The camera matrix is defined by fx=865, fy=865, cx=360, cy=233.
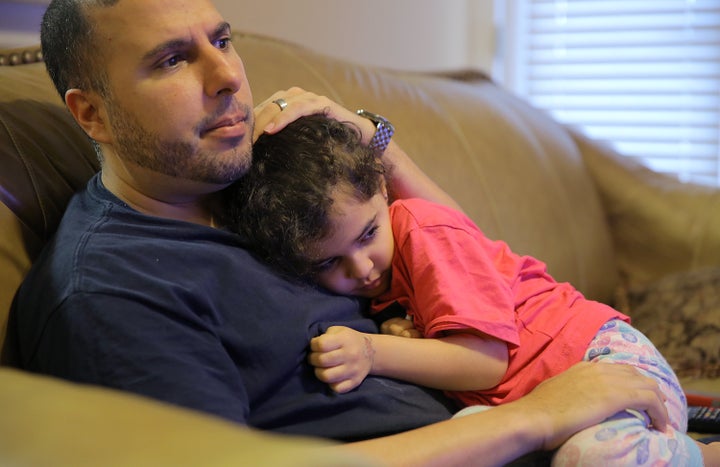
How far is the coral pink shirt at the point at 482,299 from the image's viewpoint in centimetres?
133

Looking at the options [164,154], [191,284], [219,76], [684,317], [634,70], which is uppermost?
[219,76]

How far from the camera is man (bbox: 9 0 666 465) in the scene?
1.07m

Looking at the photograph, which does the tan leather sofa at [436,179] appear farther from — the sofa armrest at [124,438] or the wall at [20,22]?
the wall at [20,22]

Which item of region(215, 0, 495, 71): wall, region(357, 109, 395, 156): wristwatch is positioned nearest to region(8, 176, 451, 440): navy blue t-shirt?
region(357, 109, 395, 156): wristwatch

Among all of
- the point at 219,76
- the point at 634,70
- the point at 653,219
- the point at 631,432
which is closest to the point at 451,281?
the point at 631,432

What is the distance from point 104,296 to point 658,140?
295 centimetres

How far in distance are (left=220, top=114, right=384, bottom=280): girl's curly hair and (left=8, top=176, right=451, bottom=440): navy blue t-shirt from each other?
0.04 metres

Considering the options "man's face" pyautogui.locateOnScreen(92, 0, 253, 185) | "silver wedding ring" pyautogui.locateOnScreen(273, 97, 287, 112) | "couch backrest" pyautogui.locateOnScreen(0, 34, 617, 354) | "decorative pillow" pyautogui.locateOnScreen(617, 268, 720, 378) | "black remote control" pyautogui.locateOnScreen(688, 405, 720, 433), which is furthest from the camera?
"decorative pillow" pyautogui.locateOnScreen(617, 268, 720, 378)

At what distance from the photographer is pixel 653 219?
8.43ft

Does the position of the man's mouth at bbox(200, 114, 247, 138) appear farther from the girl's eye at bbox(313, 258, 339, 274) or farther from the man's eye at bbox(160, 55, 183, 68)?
the girl's eye at bbox(313, 258, 339, 274)

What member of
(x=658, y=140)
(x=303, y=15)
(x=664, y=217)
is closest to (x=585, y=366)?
(x=664, y=217)

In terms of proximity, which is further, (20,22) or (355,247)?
(20,22)

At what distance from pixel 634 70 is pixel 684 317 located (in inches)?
64.1

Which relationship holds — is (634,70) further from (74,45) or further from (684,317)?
(74,45)
